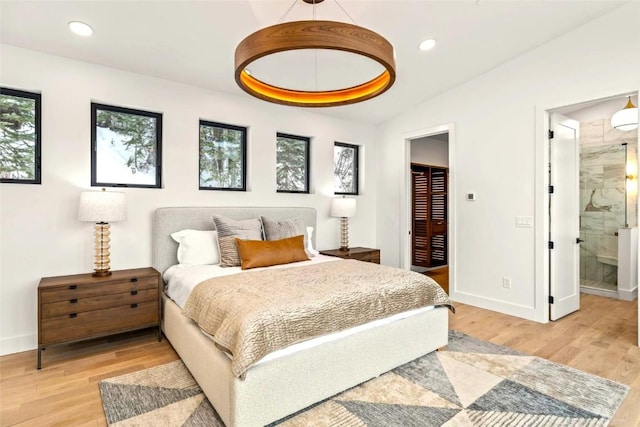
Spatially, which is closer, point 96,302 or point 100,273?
point 96,302

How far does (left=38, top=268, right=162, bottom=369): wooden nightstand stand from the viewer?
258 centimetres

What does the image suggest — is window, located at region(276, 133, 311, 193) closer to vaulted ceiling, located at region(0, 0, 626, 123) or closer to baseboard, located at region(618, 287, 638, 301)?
vaulted ceiling, located at region(0, 0, 626, 123)

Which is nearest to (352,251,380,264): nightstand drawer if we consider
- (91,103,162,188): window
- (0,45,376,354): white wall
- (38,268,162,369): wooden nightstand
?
(0,45,376,354): white wall

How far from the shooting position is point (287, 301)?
6.74ft

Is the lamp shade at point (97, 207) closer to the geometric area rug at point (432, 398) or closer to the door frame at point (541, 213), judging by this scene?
the geometric area rug at point (432, 398)

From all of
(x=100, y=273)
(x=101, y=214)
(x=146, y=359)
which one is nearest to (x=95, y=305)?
(x=100, y=273)

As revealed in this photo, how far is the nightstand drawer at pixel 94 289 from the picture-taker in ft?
8.50

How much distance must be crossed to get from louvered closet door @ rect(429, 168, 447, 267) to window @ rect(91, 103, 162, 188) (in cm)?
505

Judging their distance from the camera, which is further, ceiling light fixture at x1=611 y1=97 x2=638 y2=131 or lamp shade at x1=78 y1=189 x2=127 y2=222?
ceiling light fixture at x1=611 y1=97 x2=638 y2=131

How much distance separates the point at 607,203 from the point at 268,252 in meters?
5.06

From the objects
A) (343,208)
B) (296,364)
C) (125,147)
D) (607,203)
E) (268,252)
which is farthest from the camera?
(607,203)

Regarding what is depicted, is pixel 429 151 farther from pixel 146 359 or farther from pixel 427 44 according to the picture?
pixel 146 359

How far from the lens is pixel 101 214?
9.39ft

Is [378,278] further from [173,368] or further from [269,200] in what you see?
[269,200]
